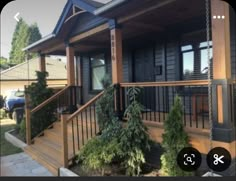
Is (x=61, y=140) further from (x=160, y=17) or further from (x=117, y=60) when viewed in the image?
(x=160, y=17)

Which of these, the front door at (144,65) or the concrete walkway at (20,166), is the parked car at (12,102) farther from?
the front door at (144,65)

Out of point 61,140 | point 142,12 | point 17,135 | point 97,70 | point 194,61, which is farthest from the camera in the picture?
point 97,70

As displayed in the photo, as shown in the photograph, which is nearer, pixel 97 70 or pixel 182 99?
pixel 182 99

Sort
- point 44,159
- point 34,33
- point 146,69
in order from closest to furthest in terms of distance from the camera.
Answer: point 44,159
point 146,69
point 34,33

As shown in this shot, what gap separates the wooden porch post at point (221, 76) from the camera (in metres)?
2.98

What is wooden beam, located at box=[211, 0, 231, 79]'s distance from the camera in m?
3.00

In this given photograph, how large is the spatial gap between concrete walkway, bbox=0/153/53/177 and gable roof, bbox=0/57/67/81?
184 inches

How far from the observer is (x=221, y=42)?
9.89 ft

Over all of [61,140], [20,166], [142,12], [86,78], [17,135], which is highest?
[142,12]

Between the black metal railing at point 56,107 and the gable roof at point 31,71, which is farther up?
the gable roof at point 31,71

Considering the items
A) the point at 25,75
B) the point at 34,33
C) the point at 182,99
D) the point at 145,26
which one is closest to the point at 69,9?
the point at 34,33

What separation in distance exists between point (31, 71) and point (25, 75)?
52 cm

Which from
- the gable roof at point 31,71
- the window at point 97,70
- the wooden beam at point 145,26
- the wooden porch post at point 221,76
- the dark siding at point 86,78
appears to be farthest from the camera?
the gable roof at point 31,71
